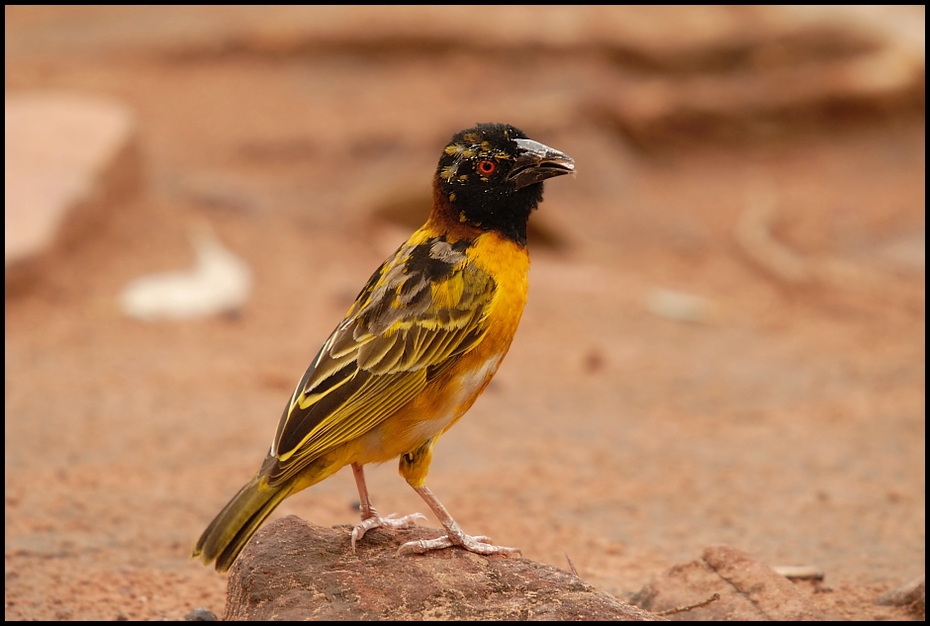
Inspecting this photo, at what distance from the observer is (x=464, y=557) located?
421 centimetres

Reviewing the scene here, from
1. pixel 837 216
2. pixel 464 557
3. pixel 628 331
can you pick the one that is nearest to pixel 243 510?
pixel 464 557

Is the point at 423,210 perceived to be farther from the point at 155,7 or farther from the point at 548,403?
the point at 155,7

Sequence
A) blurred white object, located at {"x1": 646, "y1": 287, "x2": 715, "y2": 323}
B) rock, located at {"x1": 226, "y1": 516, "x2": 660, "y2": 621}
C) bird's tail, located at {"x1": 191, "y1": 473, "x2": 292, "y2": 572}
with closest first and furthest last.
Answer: rock, located at {"x1": 226, "y1": 516, "x2": 660, "y2": 621}, bird's tail, located at {"x1": 191, "y1": 473, "x2": 292, "y2": 572}, blurred white object, located at {"x1": 646, "y1": 287, "x2": 715, "y2": 323}

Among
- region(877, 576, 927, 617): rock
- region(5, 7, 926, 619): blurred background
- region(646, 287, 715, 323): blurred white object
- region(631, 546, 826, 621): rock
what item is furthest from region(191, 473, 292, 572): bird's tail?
region(646, 287, 715, 323): blurred white object

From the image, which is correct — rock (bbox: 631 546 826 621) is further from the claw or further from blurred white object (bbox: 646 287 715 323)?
blurred white object (bbox: 646 287 715 323)

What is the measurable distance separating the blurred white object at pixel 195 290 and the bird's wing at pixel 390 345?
524 cm

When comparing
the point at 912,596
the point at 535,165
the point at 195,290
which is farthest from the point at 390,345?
the point at 195,290

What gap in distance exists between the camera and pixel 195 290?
9.91 metres

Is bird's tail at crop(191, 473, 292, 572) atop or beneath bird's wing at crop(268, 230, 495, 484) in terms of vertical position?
beneath

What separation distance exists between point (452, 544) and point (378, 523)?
0.31 meters

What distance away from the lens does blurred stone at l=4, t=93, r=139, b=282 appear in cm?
953

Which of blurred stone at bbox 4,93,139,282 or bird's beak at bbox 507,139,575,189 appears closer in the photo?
bird's beak at bbox 507,139,575,189

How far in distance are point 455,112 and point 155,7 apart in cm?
551

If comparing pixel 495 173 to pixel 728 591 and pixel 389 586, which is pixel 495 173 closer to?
pixel 389 586
